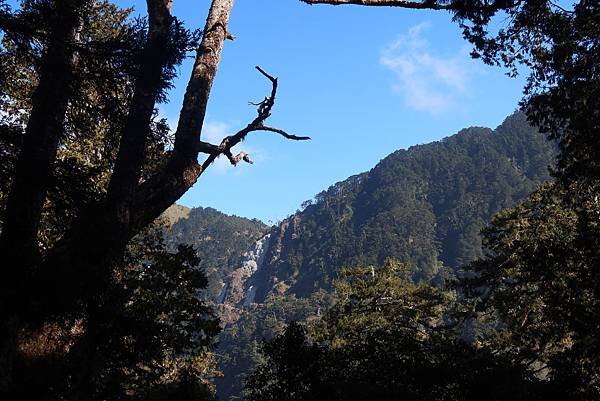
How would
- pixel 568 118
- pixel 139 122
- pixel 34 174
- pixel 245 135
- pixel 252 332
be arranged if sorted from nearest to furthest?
pixel 34 174, pixel 139 122, pixel 245 135, pixel 568 118, pixel 252 332

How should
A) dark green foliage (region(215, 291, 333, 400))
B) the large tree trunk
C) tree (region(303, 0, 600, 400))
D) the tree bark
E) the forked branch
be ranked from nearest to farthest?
1. the large tree trunk
2. the tree bark
3. the forked branch
4. tree (region(303, 0, 600, 400))
5. dark green foliage (region(215, 291, 333, 400))

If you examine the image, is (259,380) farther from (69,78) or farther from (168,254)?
(69,78)

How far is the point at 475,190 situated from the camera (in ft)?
639

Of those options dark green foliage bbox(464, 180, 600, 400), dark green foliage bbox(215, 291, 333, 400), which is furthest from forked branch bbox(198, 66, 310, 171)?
dark green foliage bbox(215, 291, 333, 400)

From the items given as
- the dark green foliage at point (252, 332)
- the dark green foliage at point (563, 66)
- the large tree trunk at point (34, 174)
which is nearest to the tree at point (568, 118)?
the dark green foliage at point (563, 66)

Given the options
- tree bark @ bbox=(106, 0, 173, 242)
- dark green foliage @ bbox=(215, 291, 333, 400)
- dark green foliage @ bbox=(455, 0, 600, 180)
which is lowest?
dark green foliage @ bbox=(215, 291, 333, 400)

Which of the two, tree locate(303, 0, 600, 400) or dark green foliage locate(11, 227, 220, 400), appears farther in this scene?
tree locate(303, 0, 600, 400)

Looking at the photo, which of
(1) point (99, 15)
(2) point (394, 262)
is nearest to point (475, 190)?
(2) point (394, 262)

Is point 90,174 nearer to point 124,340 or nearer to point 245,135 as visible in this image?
point 245,135

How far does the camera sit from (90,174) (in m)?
5.07

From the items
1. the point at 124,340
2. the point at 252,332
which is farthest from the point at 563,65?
the point at 252,332

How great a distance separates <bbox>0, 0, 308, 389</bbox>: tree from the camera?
4410mm

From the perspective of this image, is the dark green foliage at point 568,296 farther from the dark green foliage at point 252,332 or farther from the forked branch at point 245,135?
the dark green foliage at point 252,332

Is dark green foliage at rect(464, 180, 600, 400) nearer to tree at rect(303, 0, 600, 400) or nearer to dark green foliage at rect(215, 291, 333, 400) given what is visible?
tree at rect(303, 0, 600, 400)
